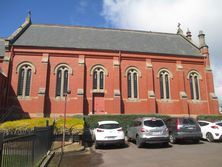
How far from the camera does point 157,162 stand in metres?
9.30

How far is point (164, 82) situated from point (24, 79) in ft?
60.0

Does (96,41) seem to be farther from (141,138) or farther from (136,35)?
(141,138)

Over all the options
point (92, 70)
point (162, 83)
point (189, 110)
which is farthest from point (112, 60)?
point (189, 110)

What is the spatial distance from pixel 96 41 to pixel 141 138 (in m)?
20.1

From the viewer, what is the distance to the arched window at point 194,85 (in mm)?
29856

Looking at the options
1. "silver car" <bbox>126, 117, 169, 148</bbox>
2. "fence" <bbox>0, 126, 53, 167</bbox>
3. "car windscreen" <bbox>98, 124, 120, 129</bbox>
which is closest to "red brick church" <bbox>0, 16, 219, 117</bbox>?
"car windscreen" <bbox>98, 124, 120, 129</bbox>

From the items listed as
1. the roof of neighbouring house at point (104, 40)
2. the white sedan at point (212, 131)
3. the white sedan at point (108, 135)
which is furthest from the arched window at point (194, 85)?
the white sedan at point (108, 135)

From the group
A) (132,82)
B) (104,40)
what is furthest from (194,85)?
(104,40)

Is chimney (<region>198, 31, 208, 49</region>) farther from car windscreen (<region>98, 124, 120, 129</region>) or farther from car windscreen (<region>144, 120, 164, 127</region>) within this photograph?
car windscreen (<region>98, 124, 120, 129</region>)

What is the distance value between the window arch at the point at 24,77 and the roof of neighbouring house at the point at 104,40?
285cm

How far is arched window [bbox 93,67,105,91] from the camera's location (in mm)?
27255

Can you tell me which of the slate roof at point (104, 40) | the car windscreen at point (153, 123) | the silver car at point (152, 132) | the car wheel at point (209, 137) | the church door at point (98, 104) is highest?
the slate roof at point (104, 40)

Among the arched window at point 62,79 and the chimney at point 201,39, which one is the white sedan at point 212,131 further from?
the chimney at point 201,39

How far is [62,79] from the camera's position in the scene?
26688 mm
